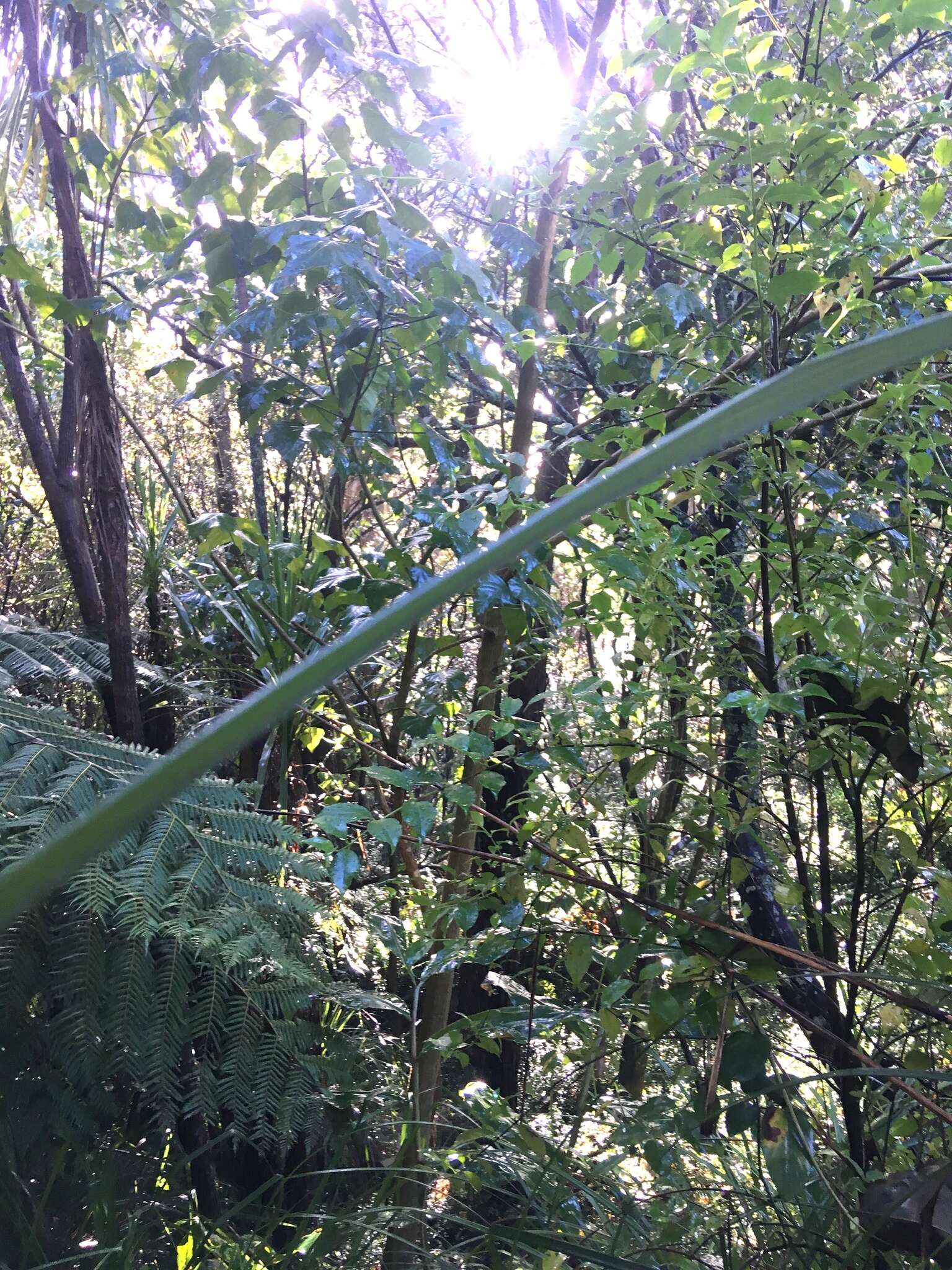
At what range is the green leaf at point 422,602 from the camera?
18 centimetres

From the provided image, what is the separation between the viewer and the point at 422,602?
214mm

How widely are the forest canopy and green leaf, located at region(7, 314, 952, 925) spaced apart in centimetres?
67

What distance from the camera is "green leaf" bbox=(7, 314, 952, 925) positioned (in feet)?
0.60

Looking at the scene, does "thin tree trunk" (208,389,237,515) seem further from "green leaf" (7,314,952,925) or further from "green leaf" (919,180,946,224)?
"green leaf" (7,314,952,925)

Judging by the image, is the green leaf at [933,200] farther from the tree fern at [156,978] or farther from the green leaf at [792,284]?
the tree fern at [156,978]

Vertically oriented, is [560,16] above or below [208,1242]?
above

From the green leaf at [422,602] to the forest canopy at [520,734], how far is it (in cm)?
67

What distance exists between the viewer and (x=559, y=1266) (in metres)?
0.91

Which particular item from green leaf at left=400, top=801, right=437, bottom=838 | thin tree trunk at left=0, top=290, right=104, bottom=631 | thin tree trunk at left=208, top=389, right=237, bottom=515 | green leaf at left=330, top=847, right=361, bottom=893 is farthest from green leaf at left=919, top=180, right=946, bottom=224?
thin tree trunk at left=208, top=389, right=237, bottom=515

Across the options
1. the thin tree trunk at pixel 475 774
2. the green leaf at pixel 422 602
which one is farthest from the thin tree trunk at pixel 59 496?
the green leaf at pixel 422 602

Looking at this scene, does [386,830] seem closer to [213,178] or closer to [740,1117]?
[740,1117]

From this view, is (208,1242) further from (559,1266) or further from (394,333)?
(394,333)

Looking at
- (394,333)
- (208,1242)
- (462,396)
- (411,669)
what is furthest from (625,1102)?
(462,396)

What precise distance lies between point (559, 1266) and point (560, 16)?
2.51 m
